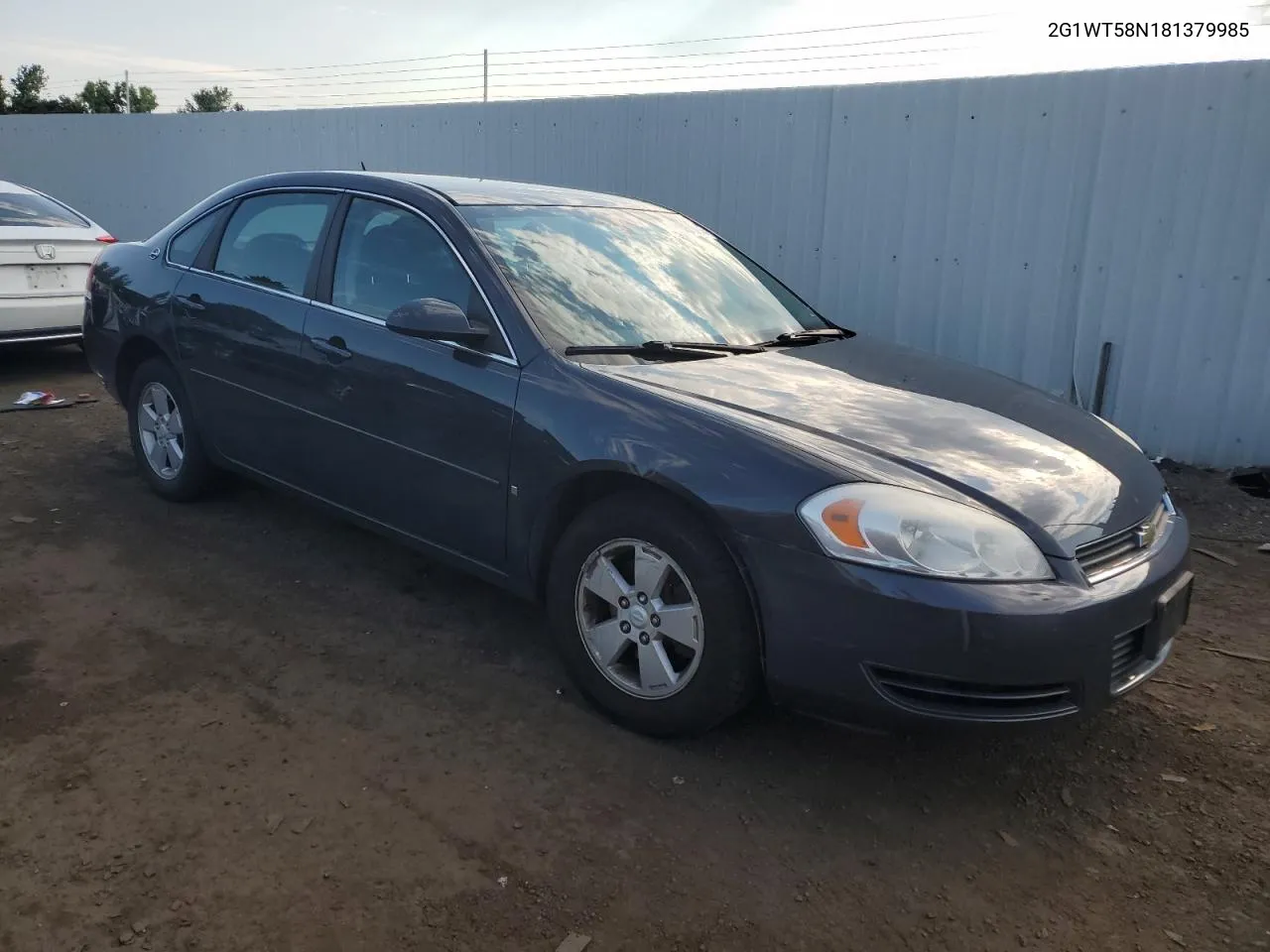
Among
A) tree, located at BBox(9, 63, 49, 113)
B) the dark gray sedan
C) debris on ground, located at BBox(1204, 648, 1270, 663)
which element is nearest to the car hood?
the dark gray sedan

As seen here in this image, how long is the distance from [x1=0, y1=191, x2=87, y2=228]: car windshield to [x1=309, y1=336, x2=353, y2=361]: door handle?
16.5 ft

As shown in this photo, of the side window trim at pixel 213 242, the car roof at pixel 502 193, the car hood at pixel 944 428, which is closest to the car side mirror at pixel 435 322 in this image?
the car hood at pixel 944 428

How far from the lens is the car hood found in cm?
283

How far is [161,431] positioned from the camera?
5113 mm

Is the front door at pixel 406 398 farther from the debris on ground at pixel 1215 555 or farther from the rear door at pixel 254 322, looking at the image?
the debris on ground at pixel 1215 555

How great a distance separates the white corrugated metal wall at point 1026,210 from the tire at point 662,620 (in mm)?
4645

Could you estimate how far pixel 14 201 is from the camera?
7969 mm

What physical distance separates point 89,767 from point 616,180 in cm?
682

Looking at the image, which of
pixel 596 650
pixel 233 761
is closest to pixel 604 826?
pixel 596 650

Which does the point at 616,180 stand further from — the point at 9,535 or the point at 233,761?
the point at 233,761

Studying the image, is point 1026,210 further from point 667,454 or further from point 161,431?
point 161,431

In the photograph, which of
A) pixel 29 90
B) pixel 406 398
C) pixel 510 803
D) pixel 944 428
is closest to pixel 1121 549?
pixel 944 428

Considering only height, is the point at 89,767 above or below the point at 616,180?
below

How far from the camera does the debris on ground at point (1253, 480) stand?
590cm
